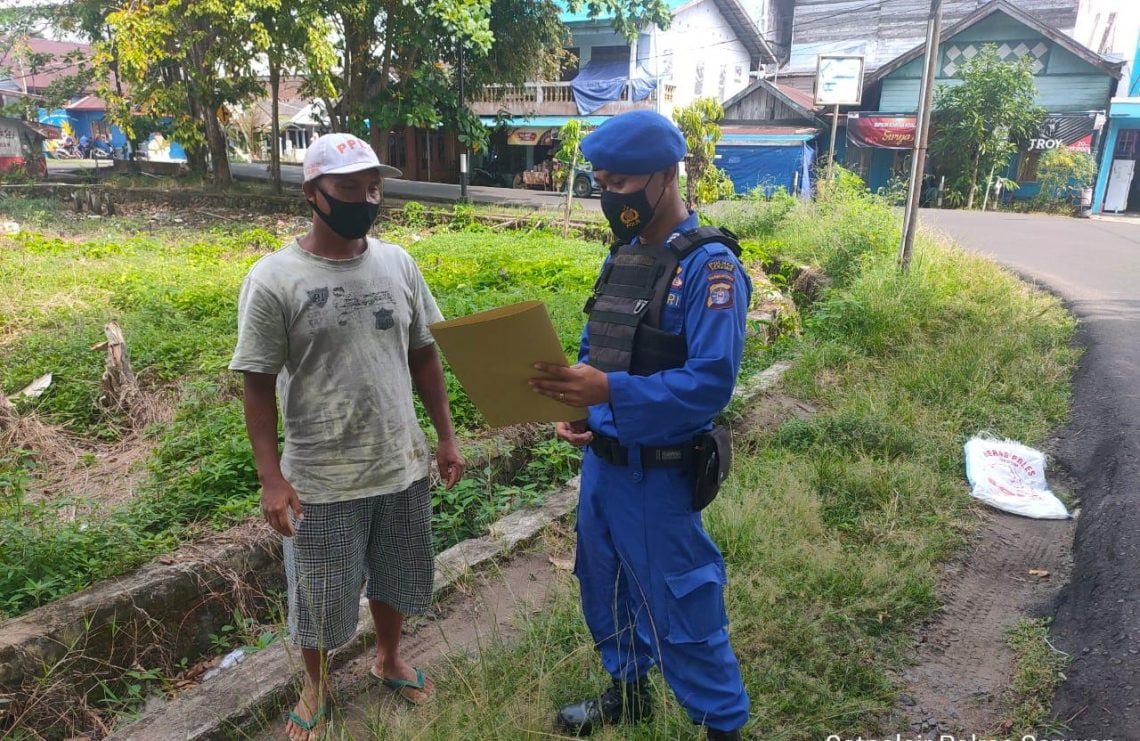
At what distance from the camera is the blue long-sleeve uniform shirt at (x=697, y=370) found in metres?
1.81

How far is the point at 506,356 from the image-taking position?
1.81 meters

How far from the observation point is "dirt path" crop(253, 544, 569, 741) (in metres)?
2.51

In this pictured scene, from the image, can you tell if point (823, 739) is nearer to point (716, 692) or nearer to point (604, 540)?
point (716, 692)

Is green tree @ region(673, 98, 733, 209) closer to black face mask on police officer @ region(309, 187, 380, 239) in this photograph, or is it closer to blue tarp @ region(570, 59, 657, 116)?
black face mask on police officer @ region(309, 187, 380, 239)

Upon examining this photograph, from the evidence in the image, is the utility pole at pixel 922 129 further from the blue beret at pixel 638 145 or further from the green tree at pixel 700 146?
the blue beret at pixel 638 145

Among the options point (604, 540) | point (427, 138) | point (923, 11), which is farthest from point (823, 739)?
point (923, 11)

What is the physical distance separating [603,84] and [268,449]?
24388mm

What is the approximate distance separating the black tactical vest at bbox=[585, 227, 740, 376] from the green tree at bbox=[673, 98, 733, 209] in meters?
9.78

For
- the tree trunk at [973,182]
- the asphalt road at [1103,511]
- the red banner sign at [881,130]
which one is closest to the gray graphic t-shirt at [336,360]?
the asphalt road at [1103,511]

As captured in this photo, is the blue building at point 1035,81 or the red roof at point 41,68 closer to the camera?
the blue building at point 1035,81

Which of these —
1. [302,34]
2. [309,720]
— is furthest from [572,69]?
[309,720]

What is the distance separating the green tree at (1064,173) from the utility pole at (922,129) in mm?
15824

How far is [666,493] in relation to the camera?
2020mm

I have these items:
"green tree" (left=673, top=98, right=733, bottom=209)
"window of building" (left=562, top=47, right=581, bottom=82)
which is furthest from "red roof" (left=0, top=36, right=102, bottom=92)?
"green tree" (left=673, top=98, right=733, bottom=209)
